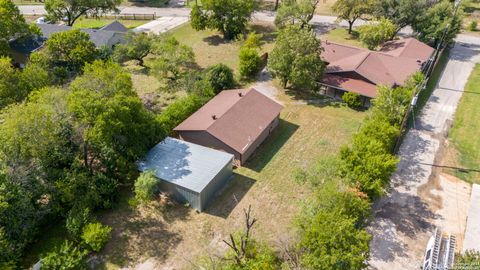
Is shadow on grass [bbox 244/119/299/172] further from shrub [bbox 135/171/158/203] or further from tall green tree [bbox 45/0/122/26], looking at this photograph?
tall green tree [bbox 45/0/122/26]

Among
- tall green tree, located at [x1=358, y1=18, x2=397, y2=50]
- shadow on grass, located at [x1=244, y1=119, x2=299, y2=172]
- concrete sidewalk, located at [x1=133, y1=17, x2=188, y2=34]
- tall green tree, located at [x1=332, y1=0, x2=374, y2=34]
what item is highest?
tall green tree, located at [x1=332, y1=0, x2=374, y2=34]

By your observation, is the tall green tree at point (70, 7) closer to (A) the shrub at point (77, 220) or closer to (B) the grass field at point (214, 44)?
(B) the grass field at point (214, 44)

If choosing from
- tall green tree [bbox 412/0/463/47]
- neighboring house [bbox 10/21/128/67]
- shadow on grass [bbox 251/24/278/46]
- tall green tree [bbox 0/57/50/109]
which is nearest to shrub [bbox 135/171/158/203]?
tall green tree [bbox 0/57/50/109]

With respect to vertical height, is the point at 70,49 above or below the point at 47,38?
above

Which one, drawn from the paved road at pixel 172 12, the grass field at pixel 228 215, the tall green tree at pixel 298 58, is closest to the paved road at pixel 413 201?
the grass field at pixel 228 215

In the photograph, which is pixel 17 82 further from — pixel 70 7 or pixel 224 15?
pixel 224 15

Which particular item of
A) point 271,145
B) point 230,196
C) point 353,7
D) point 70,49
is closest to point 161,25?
point 70,49

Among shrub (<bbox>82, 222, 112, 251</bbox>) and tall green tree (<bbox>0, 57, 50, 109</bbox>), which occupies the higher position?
tall green tree (<bbox>0, 57, 50, 109</bbox>)
